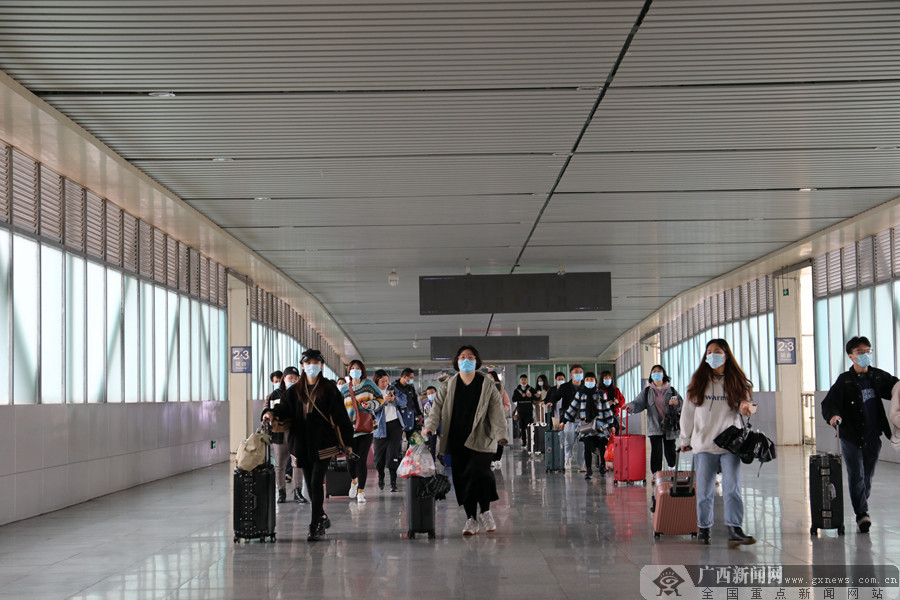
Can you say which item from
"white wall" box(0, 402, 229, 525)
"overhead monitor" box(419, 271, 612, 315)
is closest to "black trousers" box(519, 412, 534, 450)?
"overhead monitor" box(419, 271, 612, 315)

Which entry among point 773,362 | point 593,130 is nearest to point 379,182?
point 593,130

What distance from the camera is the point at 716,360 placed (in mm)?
8750

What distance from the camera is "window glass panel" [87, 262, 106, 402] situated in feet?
46.7

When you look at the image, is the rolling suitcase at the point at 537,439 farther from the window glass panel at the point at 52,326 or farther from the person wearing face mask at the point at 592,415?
the window glass panel at the point at 52,326

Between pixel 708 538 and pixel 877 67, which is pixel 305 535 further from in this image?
pixel 877 67

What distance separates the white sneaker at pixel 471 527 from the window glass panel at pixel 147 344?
8.87 meters

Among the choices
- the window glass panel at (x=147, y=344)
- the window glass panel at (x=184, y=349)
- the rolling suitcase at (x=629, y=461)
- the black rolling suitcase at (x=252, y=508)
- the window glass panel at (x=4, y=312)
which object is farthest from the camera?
the window glass panel at (x=184, y=349)

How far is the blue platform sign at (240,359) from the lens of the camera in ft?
73.7

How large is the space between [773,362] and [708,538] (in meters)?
18.7

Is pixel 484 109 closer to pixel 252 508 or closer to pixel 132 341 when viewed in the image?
A: pixel 252 508

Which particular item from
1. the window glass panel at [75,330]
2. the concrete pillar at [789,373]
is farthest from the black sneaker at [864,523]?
the concrete pillar at [789,373]

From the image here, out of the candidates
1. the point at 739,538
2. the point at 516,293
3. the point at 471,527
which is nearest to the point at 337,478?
the point at 471,527

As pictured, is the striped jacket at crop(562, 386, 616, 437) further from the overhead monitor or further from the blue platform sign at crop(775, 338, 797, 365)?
the blue platform sign at crop(775, 338, 797, 365)

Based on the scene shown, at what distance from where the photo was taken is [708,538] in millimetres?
8711
